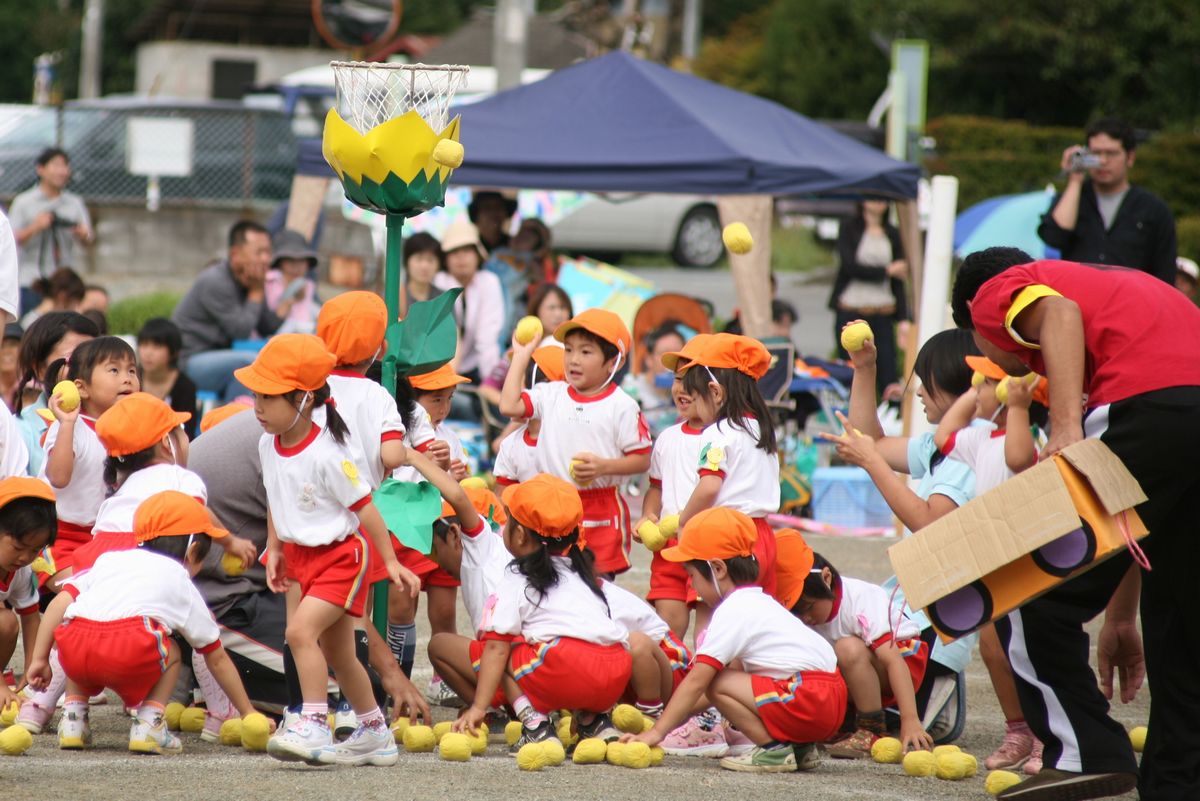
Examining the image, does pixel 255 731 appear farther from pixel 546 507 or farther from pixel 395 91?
pixel 395 91

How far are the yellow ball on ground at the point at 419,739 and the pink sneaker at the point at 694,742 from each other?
32.9 inches

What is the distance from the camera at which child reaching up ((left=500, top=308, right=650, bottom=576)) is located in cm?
677

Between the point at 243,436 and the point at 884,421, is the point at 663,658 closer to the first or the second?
the point at 243,436

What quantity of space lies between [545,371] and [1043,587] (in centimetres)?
337

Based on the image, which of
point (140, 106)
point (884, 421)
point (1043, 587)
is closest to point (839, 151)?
point (884, 421)

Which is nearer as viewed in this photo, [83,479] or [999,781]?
[999,781]

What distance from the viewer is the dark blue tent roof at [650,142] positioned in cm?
1077

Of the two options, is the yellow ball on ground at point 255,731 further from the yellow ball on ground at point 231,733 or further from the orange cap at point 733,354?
the orange cap at point 733,354

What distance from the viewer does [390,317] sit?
593 cm

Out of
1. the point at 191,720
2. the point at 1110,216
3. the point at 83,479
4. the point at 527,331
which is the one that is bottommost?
the point at 191,720

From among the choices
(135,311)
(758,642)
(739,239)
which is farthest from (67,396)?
(135,311)

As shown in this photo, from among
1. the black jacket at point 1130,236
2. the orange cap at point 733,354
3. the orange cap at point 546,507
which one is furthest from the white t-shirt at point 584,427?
the black jacket at point 1130,236

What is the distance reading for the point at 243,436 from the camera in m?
5.92

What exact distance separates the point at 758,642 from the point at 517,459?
203cm
